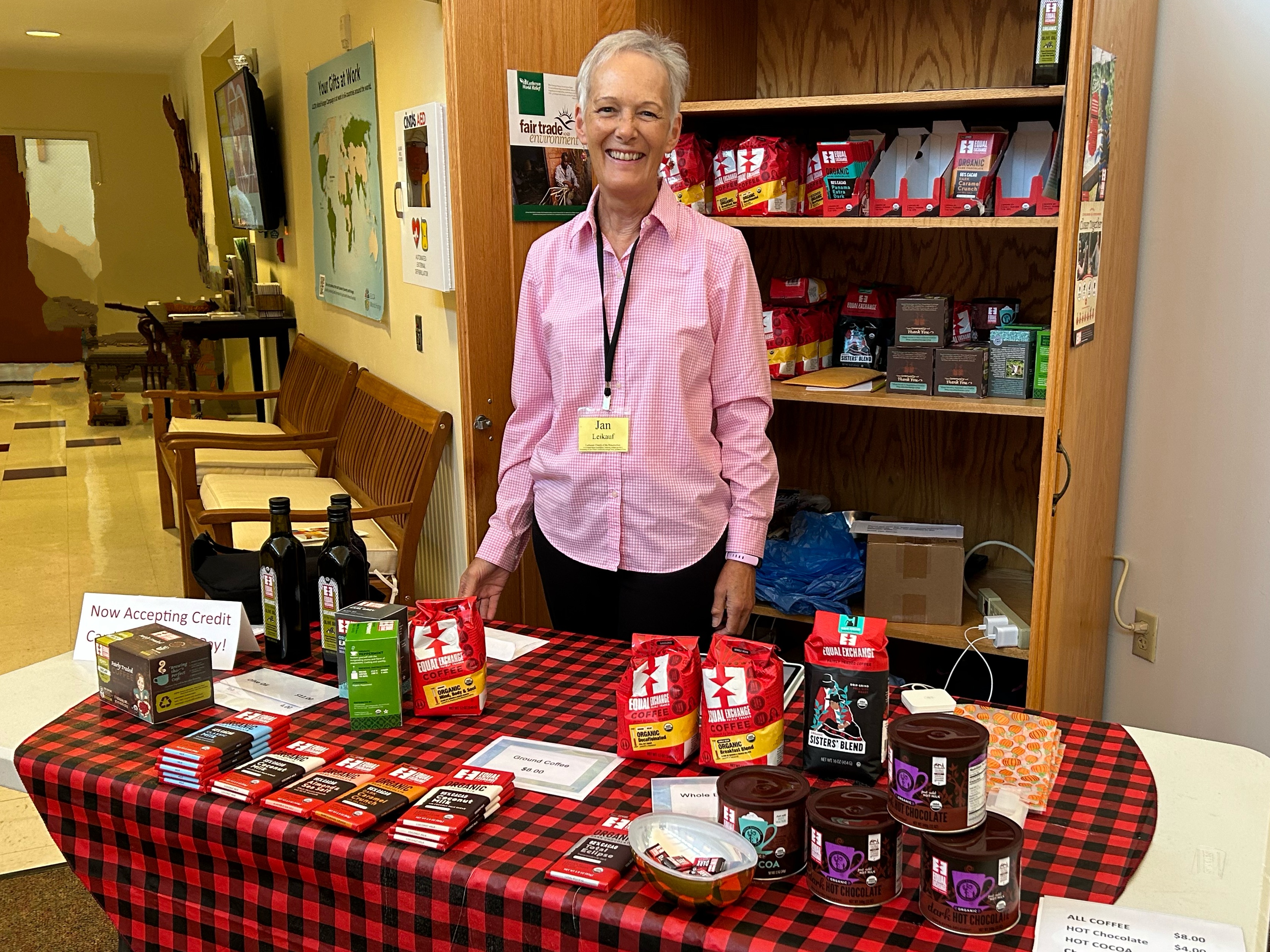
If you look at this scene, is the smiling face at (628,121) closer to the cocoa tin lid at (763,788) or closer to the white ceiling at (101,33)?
the cocoa tin lid at (763,788)

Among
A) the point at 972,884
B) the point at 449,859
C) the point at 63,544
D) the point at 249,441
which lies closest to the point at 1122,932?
the point at 972,884

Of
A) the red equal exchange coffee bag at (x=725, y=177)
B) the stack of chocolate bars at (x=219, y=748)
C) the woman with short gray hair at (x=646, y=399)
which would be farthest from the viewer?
the red equal exchange coffee bag at (x=725, y=177)

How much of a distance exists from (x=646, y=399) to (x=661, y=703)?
0.78 m

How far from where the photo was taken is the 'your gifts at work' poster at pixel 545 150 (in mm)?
2900

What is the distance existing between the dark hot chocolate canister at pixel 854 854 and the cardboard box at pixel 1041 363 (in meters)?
1.79

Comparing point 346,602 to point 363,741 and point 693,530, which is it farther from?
point 693,530

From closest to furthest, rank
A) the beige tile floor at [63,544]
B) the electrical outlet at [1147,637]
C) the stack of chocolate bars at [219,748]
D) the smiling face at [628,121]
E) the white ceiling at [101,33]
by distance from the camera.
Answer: the stack of chocolate bars at [219,748] → the smiling face at [628,121] → the electrical outlet at [1147,637] → the beige tile floor at [63,544] → the white ceiling at [101,33]

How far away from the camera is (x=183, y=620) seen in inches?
77.1

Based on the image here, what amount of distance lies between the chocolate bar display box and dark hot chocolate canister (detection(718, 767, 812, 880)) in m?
1.80

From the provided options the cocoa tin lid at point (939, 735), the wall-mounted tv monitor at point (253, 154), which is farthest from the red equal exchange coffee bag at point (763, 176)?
the wall-mounted tv monitor at point (253, 154)

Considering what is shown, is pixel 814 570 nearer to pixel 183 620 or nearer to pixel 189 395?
pixel 183 620

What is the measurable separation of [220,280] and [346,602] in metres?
9.38

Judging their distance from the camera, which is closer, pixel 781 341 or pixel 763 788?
pixel 763 788

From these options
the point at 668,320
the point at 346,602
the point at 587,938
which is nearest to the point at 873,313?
the point at 668,320
